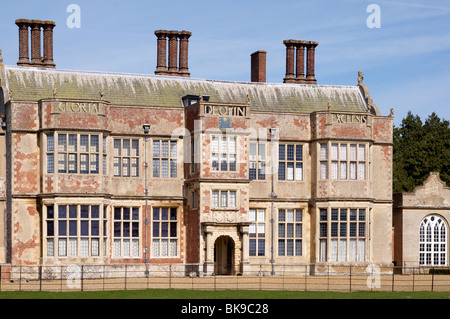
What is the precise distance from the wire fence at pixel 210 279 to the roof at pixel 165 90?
8584 millimetres

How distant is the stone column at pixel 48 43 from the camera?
166 ft

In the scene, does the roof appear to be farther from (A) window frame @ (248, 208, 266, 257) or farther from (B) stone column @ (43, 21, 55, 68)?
(A) window frame @ (248, 208, 266, 257)

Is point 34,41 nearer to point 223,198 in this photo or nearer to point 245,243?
point 223,198

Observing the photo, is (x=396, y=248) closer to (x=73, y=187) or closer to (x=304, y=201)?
(x=304, y=201)

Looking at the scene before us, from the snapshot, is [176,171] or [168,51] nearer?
[176,171]

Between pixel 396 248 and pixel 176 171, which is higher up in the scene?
pixel 176 171

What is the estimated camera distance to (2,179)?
1876 inches

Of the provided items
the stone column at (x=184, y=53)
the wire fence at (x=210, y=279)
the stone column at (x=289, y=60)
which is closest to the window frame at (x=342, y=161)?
the wire fence at (x=210, y=279)

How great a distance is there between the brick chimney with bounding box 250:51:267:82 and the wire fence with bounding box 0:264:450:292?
11.8m

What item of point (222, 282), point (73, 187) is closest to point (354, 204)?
point (222, 282)

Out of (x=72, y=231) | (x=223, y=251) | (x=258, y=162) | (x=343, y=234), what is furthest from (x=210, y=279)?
(x=343, y=234)

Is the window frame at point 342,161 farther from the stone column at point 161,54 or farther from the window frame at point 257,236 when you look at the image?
the stone column at point 161,54
